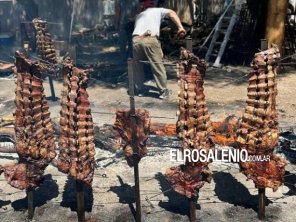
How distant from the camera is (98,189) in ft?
21.7

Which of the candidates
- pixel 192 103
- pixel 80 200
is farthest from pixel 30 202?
pixel 192 103

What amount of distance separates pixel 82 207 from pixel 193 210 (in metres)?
1.50

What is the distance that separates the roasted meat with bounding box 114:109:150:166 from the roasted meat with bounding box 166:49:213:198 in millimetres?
581

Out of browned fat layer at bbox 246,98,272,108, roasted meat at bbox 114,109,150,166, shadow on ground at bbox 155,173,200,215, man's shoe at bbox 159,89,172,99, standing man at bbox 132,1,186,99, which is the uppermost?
standing man at bbox 132,1,186,99

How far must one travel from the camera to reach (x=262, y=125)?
5062 mm

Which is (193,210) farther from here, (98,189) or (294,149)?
(294,149)

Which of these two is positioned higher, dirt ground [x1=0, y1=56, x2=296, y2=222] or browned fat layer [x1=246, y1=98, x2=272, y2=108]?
browned fat layer [x1=246, y1=98, x2=272, y2=108]

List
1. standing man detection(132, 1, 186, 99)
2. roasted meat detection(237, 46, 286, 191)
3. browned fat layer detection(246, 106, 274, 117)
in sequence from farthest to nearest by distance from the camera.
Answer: standing man detection(132, 1, 186, 99), browned fat layer detection(246, 106, 274, 117), roasted meat detection(237, 46, 286, 191)

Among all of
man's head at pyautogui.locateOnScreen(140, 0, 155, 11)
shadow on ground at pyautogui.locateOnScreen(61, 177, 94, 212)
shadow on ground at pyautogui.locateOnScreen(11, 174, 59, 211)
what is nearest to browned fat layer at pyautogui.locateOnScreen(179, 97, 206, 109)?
shadow on ground at pyautogui.locateOnScreen(61, 177, 94, 212)

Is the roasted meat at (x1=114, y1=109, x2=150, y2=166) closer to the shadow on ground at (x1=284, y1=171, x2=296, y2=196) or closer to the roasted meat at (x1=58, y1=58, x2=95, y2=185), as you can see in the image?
the roasted meat at (x1=58, y1=58, x2=95, y2=185)

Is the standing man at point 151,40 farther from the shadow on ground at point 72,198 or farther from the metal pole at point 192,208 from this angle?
the metal pole at point 192,208

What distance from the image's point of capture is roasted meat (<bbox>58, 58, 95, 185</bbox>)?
4.88 m

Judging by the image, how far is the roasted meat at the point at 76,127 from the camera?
16.0 feet

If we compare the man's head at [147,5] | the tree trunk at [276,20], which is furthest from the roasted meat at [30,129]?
the tree trunk at [276,20]
